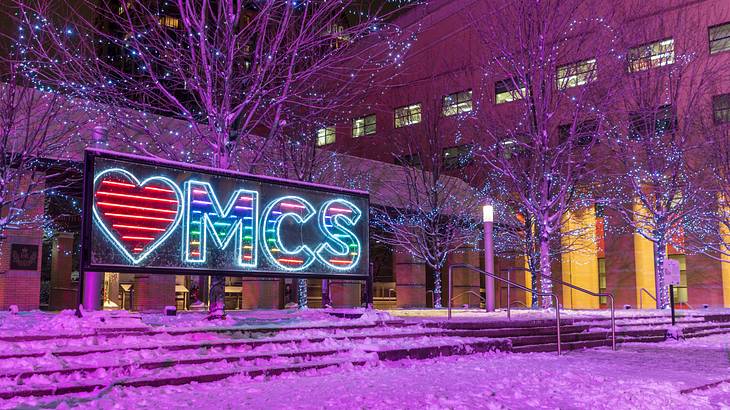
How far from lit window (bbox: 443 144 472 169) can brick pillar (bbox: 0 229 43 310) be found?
18656 millimetres

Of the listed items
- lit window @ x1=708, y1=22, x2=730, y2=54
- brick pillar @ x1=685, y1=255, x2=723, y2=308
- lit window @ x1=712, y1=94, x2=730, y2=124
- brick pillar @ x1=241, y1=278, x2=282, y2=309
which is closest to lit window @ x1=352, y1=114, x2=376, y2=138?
brick pillar @ x1=241, y1=278, x2=282, y2=309

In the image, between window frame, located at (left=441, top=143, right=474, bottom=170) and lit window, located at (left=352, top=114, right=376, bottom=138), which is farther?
lit window, located at (left=352, top=114, right=376, bottom=138)

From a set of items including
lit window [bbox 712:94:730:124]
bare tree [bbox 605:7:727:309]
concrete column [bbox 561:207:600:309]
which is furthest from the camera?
concrete column [bbox 561:207:600:309]

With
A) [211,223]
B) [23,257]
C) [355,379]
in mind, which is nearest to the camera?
[355,379]

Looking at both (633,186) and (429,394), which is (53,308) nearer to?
(429,394)

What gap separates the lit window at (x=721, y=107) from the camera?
27.1 metres

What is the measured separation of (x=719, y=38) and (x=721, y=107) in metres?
3.53

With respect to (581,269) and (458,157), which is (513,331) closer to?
(458,157)

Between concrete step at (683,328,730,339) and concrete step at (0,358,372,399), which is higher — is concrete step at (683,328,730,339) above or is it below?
below

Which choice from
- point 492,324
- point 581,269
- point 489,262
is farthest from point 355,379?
point 581,269

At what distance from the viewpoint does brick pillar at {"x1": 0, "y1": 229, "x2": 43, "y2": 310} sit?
16.5 m

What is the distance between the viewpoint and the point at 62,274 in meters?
24.9

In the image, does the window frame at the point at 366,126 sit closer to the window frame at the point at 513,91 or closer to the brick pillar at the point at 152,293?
the window frame at the point at 513,91

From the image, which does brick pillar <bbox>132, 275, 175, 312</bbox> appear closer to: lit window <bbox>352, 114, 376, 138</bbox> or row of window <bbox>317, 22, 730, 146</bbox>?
row of window <bbox>317, 22, 730, 146</bbox>
